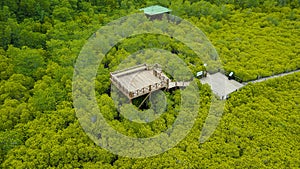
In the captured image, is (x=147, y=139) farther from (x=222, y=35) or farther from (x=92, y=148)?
(x=222, y=35)

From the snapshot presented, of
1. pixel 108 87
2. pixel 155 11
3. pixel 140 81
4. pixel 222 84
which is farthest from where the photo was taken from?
pixel 155 11

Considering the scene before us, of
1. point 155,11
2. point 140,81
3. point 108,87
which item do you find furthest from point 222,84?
point 155,11

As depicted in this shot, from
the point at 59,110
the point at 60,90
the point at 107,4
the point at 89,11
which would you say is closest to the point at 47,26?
the point at 89,11

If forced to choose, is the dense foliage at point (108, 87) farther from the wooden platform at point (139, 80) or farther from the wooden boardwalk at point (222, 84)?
the wooden platform at point (139, 80)

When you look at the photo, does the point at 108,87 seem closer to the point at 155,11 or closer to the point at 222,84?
the point at 222,84

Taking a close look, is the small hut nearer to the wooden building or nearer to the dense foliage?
the dense foliage
